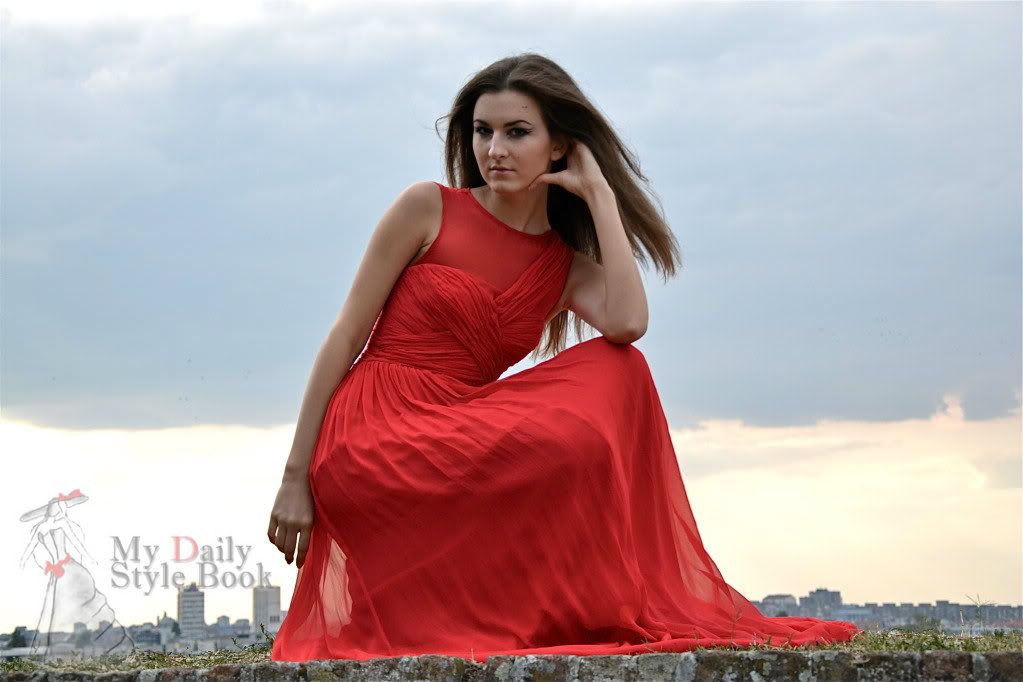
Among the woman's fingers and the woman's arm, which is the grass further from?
the woman's arm

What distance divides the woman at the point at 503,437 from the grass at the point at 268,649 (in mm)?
181

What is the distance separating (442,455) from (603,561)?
2.33 ft

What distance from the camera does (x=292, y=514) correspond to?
5141 mm

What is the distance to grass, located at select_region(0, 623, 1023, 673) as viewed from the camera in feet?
14.7

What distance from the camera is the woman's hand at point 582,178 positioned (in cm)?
536

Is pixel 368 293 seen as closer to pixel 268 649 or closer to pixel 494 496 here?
pixel 494 496

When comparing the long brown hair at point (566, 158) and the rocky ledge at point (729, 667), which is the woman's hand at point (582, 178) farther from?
the rocky ledge at point (729, 667)

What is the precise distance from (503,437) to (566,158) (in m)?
1.49

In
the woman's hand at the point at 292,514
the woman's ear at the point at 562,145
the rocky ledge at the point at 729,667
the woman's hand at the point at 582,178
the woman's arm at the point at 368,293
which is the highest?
the woman's ear at the point at 562,145

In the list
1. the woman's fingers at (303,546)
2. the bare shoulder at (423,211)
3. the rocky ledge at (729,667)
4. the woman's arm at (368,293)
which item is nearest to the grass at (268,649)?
the rocky ledge at (729,667)

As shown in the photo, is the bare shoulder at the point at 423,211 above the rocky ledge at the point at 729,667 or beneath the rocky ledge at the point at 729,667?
above

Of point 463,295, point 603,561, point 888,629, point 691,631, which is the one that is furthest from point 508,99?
point 888,629

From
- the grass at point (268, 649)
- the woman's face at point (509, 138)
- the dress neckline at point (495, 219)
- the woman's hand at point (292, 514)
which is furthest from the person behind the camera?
the dress neckline at point (495, 219)

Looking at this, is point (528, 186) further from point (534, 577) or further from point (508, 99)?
point (534, 577)
